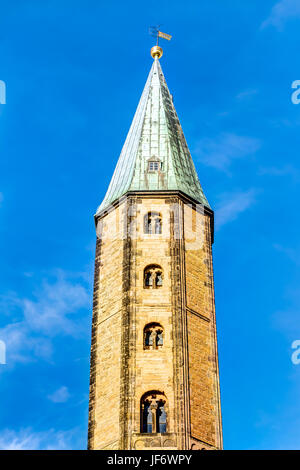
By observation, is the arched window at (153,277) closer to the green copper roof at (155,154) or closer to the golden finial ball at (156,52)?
the green copper roof at (155,154)

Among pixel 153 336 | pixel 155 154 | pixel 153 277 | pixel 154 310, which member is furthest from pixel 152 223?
pixel 153 336

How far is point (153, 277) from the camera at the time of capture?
162 ft

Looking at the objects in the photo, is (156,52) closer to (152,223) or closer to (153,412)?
(152,223)

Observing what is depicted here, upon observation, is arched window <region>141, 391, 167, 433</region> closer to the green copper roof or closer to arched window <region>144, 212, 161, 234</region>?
arched window <region>144, 212, 161, 234</region>

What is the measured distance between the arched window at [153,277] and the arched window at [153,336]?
6.47 feet

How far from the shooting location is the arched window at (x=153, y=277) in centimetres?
4922

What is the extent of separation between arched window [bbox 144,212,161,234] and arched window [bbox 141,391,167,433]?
8038 mm

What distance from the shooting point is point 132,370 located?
46.6 metres

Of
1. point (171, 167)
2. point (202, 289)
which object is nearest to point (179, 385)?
point (202, 289)

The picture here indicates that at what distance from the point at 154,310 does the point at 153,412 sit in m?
4.69

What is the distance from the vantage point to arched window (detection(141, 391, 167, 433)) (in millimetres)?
45344

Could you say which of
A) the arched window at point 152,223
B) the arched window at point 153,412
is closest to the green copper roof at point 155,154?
the arched window at point 152,223

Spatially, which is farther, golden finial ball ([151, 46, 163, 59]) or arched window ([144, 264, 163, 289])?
golden finial ball ([151, 46, 163, 59])

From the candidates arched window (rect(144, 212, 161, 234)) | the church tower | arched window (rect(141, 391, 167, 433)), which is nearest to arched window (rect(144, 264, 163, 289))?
the church tower
